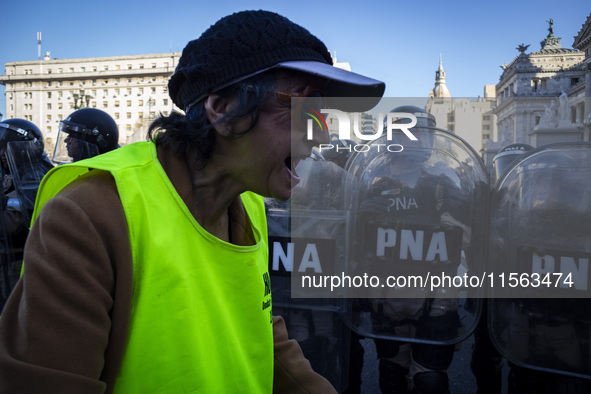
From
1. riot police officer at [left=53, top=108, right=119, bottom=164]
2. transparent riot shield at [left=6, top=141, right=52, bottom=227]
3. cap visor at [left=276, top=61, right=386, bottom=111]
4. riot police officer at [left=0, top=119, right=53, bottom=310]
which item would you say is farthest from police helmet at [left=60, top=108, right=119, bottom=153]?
cap visor at [left=276, top=61, right=386, bottom=111]

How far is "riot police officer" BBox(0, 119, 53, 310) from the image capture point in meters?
3.52

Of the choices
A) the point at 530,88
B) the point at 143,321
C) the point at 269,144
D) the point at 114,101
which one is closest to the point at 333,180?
the point at 269,144

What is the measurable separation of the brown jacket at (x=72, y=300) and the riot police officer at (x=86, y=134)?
372 centimetres

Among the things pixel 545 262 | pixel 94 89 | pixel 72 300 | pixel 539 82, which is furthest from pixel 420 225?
pixel 94 89

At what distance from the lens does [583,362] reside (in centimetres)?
202

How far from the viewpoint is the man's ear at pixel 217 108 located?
1.18 m

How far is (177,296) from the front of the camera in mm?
933

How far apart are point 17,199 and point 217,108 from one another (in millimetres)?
3257

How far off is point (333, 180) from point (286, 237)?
0.44 m

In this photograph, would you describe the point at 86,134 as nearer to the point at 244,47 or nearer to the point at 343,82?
the point at 244,47

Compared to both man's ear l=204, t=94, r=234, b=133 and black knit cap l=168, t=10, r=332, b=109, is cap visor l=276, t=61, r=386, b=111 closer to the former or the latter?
black knit cap l=168, t=10, r=332, b=109

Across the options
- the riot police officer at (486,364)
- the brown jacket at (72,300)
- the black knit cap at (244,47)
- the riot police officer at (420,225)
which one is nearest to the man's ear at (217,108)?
the black knit cap at (244,47)

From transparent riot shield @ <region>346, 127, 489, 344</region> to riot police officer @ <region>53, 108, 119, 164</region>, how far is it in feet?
9.94

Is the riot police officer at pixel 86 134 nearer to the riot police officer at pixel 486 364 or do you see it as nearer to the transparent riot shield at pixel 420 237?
the transparent riot shield at pixel 420 237
